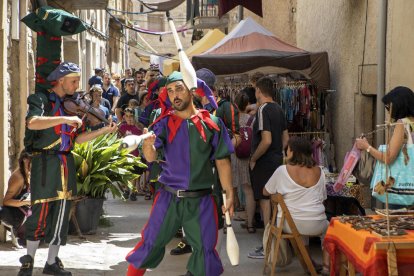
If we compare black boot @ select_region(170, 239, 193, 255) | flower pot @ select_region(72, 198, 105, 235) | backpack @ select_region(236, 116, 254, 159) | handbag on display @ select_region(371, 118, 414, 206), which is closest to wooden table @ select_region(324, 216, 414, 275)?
handbag on display @ select_region(371, 118, 414, 206)

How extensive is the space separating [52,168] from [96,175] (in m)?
2.27

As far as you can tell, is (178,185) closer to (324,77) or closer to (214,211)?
(214,211)

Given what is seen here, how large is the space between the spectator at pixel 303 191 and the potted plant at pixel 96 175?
269cm

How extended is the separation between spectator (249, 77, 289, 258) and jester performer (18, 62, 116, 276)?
2082 millimetres

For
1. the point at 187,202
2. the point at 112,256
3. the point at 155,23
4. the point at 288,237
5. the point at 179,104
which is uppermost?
the point at 155,23

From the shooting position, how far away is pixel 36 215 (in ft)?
22.1

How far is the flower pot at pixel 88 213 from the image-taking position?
9.19 m

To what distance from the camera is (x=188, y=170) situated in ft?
18.6

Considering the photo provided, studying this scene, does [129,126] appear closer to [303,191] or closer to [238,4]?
[238,4]

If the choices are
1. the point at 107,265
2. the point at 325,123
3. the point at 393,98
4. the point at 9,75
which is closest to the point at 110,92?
the point at 325,123

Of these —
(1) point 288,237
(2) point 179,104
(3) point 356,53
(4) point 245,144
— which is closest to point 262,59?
(3) point 356,53

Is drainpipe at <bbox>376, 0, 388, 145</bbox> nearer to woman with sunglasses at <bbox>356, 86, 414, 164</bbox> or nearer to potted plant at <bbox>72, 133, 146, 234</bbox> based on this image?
woman with sunglasses at <bbox>356, 86, 414, 164</bbox>

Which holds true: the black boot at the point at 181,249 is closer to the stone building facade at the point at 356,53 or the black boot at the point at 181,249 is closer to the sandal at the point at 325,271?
the sandal at the point at 325,271

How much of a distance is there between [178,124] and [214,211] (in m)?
0.70
